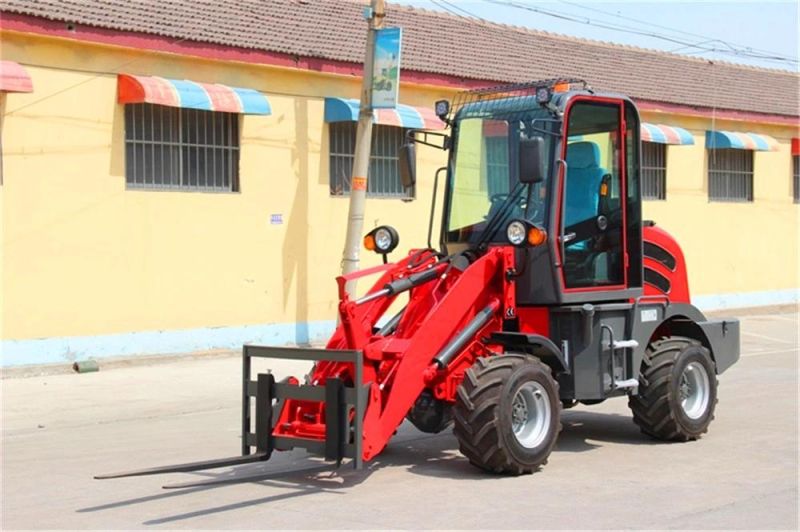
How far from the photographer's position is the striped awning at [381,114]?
19.6m

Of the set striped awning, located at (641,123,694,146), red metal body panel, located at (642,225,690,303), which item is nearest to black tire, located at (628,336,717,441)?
red metal body panel, located at (642,225,690,303)

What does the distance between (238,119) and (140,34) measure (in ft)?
6.90

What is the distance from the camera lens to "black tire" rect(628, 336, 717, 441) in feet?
36.0

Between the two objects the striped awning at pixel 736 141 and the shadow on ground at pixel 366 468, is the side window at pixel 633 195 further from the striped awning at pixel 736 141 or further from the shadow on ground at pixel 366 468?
the striped awning at pixel 736 141

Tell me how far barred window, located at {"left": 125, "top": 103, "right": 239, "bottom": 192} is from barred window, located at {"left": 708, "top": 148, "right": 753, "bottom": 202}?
13.0 metres

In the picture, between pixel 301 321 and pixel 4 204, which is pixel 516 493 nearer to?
pixel 4 204

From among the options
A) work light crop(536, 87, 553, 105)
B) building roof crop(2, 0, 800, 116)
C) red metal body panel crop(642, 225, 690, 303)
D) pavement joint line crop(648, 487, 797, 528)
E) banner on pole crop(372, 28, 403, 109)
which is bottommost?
pavement joint line crop(648, 487, 797, 528)

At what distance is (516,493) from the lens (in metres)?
8.98

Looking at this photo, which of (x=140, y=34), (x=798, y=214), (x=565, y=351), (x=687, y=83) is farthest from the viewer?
(x=798, y=214)

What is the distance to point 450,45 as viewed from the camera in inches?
915

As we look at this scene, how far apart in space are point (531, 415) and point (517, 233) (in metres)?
1.40

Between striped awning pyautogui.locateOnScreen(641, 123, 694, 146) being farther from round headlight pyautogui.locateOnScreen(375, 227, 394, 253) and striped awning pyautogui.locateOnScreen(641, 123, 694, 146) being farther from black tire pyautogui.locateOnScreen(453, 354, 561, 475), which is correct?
black tire pyautogui.locateOnScreen(453, 354, 561, 475)

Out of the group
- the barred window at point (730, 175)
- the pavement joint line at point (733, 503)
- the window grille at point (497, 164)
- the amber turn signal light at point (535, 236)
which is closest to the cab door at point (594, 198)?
the window grille at point (497, 164)

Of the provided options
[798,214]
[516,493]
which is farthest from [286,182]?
[798,214]
